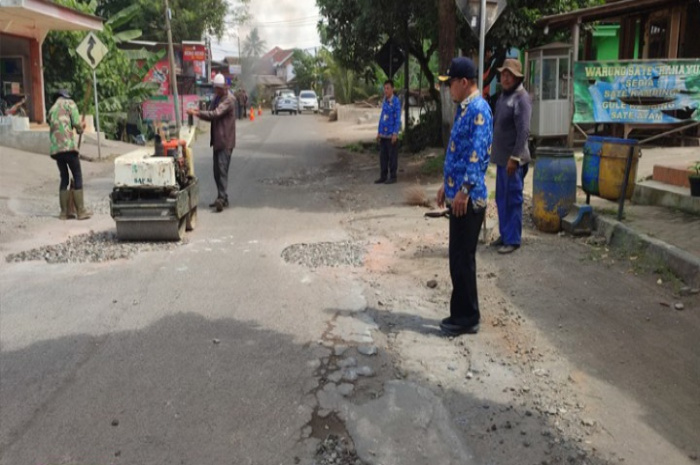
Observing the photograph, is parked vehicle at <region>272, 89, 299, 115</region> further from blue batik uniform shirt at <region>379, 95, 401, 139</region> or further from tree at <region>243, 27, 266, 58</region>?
tree at <region>243, 27, 266, 58</region>

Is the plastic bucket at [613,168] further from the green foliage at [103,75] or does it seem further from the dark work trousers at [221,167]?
the green foliage at [103,75]

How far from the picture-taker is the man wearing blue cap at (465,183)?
5.02m

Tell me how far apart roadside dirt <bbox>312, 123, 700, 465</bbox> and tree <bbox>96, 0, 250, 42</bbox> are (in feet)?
124

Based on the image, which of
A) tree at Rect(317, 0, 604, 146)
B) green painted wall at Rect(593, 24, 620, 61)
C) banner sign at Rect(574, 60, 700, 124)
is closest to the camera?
banner sign at Rect(574, 60, 700, 124)

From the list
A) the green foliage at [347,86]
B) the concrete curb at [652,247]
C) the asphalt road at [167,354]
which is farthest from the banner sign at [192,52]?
the concrete curb at [652,247]

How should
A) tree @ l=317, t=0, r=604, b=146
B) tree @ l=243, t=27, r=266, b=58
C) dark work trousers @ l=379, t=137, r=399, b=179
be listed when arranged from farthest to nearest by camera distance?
tree @ l=243, t=27, r=266, b=58, tree @ l=317, t=0, r=604, b=146, dark work trousers @ l=379, t=137, r=399, b=179

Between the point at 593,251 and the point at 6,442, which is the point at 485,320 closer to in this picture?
the point at 593,251

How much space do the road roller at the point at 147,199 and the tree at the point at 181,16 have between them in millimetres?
35334

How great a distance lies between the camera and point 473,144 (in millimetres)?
5023

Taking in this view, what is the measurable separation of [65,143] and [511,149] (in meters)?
6.28

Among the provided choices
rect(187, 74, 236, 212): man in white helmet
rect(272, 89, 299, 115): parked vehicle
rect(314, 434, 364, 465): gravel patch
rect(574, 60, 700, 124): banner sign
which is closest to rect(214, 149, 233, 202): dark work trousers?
rect(187, 74, 236, 212): man in white helmet

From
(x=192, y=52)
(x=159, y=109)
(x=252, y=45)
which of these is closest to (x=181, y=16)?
(x=192, y=52)

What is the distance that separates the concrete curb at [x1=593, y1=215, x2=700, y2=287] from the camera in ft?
20.0

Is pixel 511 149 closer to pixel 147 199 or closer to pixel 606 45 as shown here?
pixel 147 199
